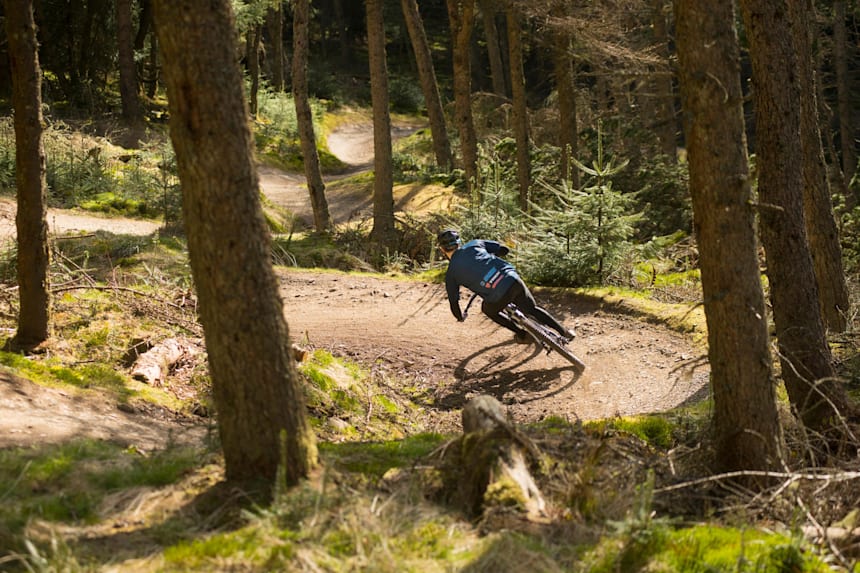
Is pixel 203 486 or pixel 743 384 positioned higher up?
pixel 743 384

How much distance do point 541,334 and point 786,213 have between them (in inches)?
161

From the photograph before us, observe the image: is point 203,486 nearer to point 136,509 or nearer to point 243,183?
point 136,509

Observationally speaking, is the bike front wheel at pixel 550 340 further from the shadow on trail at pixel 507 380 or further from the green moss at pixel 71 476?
Result: the green moss at pixel 71 476

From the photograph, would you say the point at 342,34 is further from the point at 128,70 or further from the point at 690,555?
the point at 690,555

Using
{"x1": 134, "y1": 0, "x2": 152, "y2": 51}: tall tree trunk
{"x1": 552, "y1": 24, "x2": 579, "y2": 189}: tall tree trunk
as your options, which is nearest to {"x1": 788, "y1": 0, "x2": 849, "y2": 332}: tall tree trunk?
{"x1": 552, "y1": 24, "x2": 579, "y2": 189}: tall tree trunk

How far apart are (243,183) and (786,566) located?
11.4 ft

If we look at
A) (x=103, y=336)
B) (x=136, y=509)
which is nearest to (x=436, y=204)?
(x=103, y=336)

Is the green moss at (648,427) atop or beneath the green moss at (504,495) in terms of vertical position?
beneath

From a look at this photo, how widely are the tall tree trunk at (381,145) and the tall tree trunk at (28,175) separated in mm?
11052

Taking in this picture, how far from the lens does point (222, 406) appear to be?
16.1 feet

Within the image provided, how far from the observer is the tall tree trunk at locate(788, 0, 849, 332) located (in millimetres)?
10570

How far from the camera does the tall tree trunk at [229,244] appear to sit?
182 inches

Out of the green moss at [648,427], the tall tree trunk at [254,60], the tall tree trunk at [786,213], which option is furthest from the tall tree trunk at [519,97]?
the tall tree trunk at [254,60]

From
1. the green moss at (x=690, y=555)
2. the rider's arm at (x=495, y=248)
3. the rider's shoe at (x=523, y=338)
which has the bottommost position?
the rider's shoe at (x=523, y=338)
